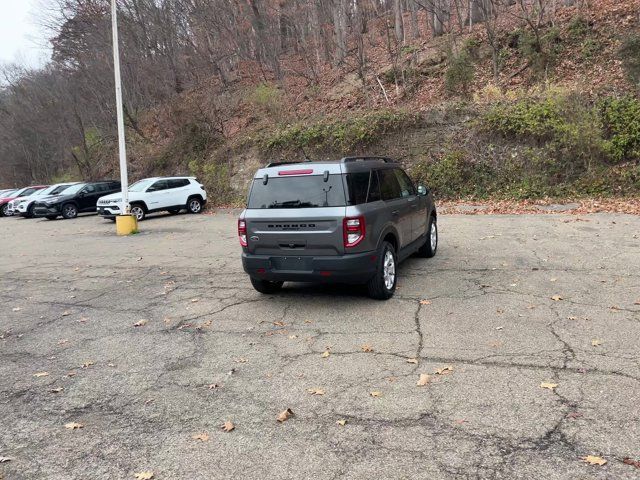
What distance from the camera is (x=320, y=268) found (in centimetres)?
629

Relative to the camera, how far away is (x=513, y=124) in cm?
1845

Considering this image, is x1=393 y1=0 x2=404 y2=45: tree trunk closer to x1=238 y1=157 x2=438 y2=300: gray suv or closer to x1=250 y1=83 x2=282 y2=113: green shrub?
x1=250 y1=83 x2=282 y2=113: green shrub

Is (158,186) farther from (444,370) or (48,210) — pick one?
(444,370)

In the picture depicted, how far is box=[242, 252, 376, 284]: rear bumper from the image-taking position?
6223 millimetres

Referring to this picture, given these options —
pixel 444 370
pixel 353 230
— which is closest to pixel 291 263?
pixel 353 230

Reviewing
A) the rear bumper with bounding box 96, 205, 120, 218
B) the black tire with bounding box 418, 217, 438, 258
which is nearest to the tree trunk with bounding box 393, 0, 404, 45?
the rear bumper with bounding box 96, 205, 120, 218

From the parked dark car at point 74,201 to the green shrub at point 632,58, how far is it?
22298mm

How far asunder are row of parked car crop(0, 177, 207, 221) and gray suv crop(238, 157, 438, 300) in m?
14.3

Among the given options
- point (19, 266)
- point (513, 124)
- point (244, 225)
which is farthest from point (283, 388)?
point (513, 124)

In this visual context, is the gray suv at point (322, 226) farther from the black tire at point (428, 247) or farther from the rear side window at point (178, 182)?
the rear side window at point (178, 182)

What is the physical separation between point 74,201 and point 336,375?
22.8 meters

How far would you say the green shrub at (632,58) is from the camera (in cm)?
1717

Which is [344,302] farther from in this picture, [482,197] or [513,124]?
[513,124]

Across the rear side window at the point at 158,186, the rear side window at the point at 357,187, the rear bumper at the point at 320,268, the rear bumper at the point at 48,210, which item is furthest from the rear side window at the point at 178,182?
the rear side window at the point at 357,187
